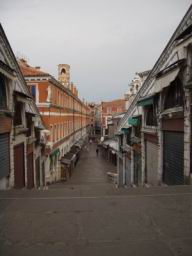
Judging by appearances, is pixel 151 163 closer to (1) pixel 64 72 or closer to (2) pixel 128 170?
(2) pixel 128 170

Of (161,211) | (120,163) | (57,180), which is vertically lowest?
(57,180)

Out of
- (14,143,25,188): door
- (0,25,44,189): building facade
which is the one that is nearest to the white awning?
(0,25,44,189): building facade

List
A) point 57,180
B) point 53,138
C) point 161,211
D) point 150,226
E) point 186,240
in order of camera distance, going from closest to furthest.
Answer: point 186,240 < point 150,226 < point 161,211 < point 53,138 < point 57,180

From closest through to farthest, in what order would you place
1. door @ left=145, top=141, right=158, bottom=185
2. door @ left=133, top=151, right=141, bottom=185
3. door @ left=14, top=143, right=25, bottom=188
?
door @ left=14, top=143, right=25, bottom=188 → door @ left=145, top=141, right=158, bottom=185 → door @ left=133, top=151, right=141, bottom=185

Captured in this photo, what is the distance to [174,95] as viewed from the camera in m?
10.6

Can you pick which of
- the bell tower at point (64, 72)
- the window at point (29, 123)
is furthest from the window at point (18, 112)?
the bell tower at point (64, 72)

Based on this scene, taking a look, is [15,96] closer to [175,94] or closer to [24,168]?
[24,168]

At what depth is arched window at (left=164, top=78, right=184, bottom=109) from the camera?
986cm

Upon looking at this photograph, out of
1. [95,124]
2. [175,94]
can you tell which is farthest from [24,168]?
[95,124]

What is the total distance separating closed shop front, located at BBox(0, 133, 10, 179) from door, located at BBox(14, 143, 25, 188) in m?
1.39

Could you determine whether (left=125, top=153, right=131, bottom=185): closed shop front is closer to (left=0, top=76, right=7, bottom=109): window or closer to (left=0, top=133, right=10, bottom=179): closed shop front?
(left=0, top=133, right=10, bottom=179): closed shop front

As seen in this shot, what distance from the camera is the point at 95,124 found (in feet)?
374

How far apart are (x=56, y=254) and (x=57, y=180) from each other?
22.5 m

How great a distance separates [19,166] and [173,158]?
270 inches
